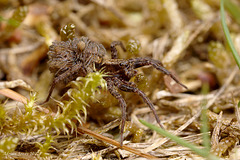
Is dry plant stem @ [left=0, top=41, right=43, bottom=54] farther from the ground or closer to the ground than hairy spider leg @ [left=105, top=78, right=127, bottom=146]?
farther from the ground

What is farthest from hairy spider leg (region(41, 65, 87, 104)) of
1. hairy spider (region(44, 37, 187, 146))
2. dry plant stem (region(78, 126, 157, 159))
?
dry plant stem (region(78, 126, 157, 159))

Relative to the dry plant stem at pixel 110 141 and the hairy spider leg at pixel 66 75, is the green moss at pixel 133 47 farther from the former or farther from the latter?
the dry plant stem at pixel 110 141

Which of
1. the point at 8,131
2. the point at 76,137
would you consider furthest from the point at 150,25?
the point at 8,131

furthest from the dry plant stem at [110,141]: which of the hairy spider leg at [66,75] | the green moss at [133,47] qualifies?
the green moss at [133,47]

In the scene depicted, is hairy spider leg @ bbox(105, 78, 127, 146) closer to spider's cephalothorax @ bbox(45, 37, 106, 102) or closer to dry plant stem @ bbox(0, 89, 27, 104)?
spider's cephalothorax @ bbox(45, 37, 106, 102)

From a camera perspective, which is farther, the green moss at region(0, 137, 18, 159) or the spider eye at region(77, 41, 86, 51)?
the spider eye at region(77, 41, 86, 51)

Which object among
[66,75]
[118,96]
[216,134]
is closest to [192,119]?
[216,134]

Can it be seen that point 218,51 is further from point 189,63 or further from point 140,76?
point 140,76

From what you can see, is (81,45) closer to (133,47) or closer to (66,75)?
(66,75)
